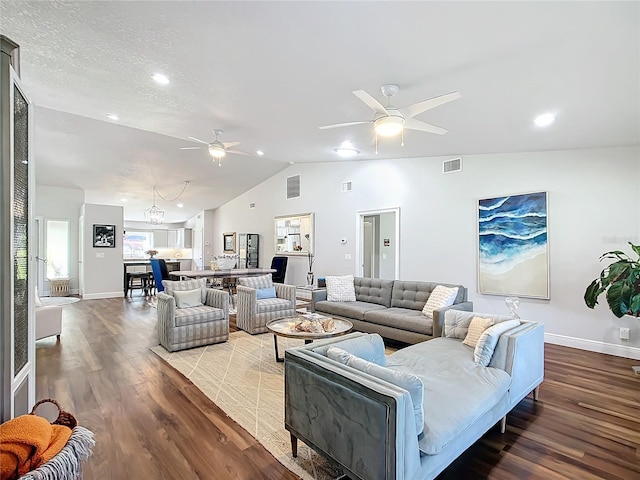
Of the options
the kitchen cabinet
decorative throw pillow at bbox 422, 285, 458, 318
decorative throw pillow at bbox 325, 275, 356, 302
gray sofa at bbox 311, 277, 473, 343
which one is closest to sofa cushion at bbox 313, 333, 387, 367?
gray sofa at bbox 311, 277, 473, 343

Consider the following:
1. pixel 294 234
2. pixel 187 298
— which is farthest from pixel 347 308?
pixel 294 234

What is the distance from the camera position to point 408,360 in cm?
268

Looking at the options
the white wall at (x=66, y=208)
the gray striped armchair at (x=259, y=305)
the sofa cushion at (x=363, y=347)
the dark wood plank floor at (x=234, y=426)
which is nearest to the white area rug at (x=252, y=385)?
the dark wood plank floor at (x=234, y=426)

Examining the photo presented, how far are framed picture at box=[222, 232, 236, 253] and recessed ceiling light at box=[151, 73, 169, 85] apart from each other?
26.7 ft

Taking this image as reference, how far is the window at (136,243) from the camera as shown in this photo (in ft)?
43.7

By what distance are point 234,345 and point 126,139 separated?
15.4 ft

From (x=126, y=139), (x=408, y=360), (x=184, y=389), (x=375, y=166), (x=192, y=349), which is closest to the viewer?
(x=408, y=360)

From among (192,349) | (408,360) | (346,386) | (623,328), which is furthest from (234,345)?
(623,328)

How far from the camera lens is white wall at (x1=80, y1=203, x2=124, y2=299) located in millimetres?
8367

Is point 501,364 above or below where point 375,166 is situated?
below

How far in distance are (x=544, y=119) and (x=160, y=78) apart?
13.3 ft

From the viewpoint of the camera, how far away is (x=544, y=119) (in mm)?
3436

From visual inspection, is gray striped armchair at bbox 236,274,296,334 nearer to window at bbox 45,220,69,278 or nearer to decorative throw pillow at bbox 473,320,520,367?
decorative throw pillow at bbox 473,320,520,367

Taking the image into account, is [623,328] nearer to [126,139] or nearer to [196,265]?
[126,139]
